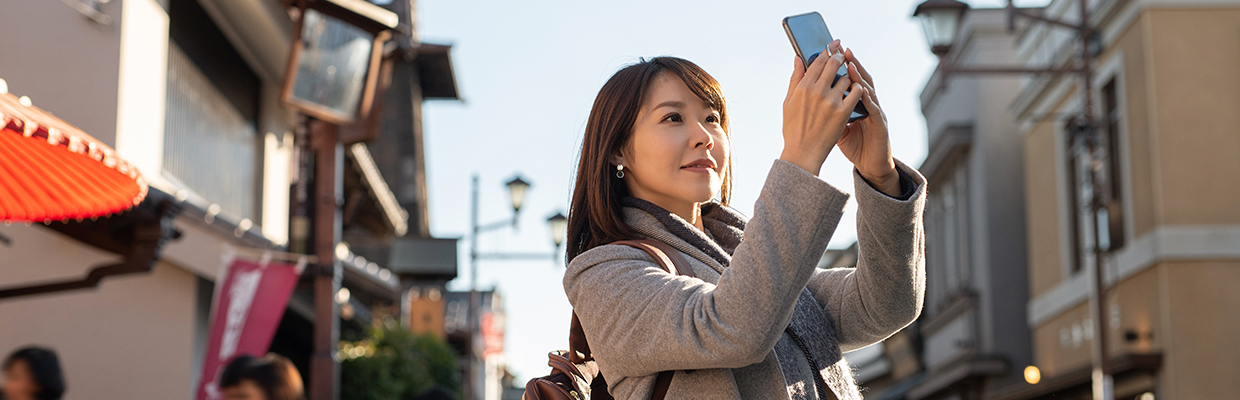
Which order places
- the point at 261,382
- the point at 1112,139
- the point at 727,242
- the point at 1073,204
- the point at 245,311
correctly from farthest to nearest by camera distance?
the point at 1073,204 < the point at 1112,139 < the point at 245,311 < the point at 261,382 < the point at 727,242

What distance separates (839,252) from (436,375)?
2057cm

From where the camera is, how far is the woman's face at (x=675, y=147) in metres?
2.46

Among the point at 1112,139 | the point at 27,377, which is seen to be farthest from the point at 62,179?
the point at 1112,139

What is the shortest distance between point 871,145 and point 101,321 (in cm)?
953

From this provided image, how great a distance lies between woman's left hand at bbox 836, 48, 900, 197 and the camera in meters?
2.26

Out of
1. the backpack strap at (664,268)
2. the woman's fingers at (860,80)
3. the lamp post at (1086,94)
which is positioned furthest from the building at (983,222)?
the woman's fingers at (860,80)

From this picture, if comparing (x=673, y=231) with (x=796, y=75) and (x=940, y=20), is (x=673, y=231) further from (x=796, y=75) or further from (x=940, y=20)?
(x=940, y=20)

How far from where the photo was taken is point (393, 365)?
16.2 metres

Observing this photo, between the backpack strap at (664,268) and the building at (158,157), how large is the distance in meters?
4.75

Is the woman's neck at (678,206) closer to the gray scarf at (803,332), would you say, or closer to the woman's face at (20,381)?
the gray scarf at (803,332)

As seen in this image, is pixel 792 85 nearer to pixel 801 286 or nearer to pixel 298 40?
pixel 801 286

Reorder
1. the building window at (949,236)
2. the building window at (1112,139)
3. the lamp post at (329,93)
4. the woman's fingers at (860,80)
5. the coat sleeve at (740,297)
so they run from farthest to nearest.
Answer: the building window at (949,236)
the building window at (1112,139)
the lamp post at (329,93)
the woman's fingers at (860,80)
the coat sleeve at (740,297)

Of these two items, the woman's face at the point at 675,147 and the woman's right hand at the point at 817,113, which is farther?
the woman's face at the point at 675,147

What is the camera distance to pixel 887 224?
230 cm
